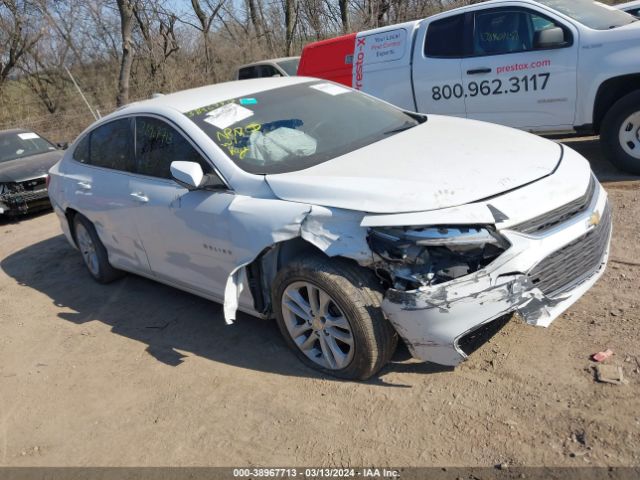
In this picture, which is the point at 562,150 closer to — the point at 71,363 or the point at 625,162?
the point at 625,162

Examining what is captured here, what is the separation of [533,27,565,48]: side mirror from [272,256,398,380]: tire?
4271 millimetres

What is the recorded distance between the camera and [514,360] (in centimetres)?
335

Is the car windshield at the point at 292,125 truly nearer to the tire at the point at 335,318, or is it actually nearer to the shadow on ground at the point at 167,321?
the tire at the point at 335,318

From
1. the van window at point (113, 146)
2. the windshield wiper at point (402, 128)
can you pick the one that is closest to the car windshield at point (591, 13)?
the windshield wiper at point (402, 128)

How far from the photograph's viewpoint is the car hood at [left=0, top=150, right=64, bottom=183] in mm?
9164

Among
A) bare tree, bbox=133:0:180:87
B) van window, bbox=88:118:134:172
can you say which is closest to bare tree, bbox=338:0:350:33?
bare tree, bbox=133:0:180:87

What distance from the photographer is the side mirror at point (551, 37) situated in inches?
239

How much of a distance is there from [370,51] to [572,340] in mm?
5488

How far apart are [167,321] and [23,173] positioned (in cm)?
601

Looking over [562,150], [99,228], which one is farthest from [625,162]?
[99,228]

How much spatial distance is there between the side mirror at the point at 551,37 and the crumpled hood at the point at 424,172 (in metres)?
2.70

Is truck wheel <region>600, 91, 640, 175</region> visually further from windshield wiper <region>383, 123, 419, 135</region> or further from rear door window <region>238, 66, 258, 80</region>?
rear door window <region>238, 66, 258, 80</region>

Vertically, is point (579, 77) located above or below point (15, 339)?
above

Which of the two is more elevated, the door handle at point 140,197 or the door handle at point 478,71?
the door handle at point 478,71
